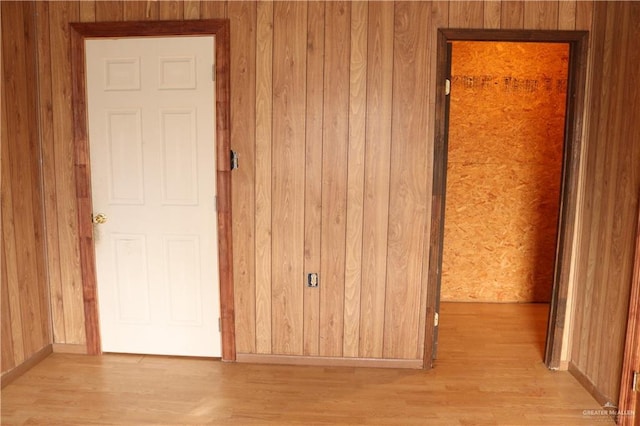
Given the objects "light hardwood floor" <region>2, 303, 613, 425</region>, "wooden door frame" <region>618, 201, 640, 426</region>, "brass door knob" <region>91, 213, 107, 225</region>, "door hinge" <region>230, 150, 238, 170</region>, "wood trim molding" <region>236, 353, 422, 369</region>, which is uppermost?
"door hinge" <region>230, 150, 238, 170</region>

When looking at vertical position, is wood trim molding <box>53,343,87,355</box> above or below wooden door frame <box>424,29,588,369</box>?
below

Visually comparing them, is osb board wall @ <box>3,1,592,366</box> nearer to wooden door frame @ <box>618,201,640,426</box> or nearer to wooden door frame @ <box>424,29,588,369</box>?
wooden door frame @ <box>424,29,588,369</box>

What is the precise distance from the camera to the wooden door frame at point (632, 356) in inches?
91.8

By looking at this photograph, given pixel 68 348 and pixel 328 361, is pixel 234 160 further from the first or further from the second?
pixel 68 348

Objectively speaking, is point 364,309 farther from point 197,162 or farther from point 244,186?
point 197,162

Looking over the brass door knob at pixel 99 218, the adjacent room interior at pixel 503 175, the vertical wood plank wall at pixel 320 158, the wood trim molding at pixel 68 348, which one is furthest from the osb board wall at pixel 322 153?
the adjacent room interior at pixel 503 175

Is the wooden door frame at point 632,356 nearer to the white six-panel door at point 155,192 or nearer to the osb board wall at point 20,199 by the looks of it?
the white six-panel door at point 155,192

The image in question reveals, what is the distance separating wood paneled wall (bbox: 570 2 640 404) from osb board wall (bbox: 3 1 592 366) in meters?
0.32

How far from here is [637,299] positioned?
2336mm

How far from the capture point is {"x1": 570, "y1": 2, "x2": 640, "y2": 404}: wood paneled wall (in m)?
2.44

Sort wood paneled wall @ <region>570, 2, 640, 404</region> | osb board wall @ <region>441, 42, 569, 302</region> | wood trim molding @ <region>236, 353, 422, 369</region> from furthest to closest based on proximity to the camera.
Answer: osb board wall @ <region>441, 42, 569, 302</region>
wood trim molding @ <region>236, 353, 422, 369</region>
wood paneled wall @ <region>570, 2, 640, 404</region>

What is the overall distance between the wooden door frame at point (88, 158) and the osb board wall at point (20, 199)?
0.26m

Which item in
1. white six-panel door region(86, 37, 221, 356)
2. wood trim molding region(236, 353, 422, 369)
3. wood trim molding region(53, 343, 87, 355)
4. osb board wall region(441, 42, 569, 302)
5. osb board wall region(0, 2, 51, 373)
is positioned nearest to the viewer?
osb board wall region(0, 2, 51, 373)

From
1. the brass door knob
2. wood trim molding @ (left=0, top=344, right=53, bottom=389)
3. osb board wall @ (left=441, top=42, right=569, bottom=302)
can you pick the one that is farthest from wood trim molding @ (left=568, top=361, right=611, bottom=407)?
wood trim molding @ (left=0, top=344, right=53, bottom=389)
